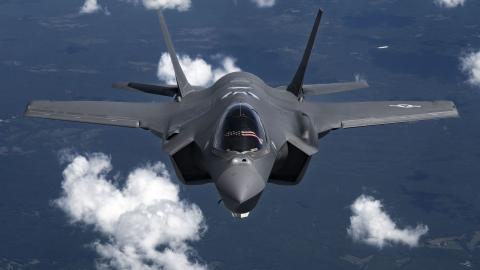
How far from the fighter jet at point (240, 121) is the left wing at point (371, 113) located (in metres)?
0.04

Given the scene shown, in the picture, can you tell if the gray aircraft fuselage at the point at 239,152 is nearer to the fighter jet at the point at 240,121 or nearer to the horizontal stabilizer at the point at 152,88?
the fighter jet at the point at 240,121

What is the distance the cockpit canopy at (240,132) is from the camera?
16594 millimetres

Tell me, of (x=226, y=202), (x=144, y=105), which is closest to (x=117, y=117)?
(x=144, y=105)

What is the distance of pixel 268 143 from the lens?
17.3 metres

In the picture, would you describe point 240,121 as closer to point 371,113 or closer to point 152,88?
point 371,113

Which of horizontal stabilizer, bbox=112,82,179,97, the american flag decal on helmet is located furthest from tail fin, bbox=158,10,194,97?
the american flag decal on helmet

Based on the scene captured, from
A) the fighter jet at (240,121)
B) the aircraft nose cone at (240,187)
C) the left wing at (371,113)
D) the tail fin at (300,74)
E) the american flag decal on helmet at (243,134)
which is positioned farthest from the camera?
the tail fin at (300,74)

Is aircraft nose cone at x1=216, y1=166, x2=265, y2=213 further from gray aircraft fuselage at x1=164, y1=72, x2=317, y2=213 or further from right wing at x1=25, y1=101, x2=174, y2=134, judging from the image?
right wing at x1=25, y1=101, x2=174, y2=134

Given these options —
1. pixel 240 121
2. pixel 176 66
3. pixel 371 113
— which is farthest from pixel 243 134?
pixel 176 66

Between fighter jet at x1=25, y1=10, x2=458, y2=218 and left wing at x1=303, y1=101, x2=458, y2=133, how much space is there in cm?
4

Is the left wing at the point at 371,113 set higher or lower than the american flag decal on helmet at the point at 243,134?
lower

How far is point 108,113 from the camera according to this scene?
77.5 feet

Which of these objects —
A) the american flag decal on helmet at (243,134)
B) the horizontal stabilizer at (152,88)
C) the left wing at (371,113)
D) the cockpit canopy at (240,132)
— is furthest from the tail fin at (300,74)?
the american flag decal on helmet at (243,134)

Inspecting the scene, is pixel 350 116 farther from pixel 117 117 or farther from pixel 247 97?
pixel 117 117
